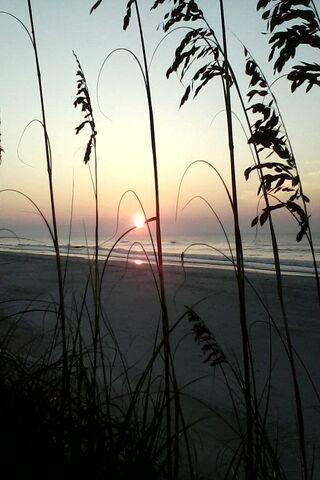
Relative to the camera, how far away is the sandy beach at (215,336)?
8.72 ft

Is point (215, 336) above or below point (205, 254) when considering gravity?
below

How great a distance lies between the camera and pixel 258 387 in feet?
12.4

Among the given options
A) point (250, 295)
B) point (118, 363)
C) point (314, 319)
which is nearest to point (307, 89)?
point (118, 363)

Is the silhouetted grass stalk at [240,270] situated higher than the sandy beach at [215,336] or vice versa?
the silhouetted grass stalk at [240,270]

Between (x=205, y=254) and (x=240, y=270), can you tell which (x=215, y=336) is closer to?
(x=240, y=270)

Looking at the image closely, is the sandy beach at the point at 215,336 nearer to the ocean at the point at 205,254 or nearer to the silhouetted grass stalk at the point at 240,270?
the silhouetted grass stalk at the point at 240,270

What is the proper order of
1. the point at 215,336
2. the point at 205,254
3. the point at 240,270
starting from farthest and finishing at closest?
1. the point at 205,254
2. the point at 215,336
3. the point at 240,270

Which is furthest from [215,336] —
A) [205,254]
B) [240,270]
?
[205,254]

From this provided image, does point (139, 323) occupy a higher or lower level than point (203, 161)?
lower

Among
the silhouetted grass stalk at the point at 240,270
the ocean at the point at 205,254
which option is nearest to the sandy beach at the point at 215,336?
the silhouetted grass stalk at the point at 240,270

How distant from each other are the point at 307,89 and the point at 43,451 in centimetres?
136

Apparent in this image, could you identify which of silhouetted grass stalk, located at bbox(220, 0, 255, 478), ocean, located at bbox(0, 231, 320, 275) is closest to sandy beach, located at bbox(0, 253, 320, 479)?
silhouetted grass stalk, located at bbox(220, 0, 255, 478)

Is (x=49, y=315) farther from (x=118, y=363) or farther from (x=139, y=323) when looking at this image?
(x=118, y=363)

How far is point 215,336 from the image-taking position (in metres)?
5.45
